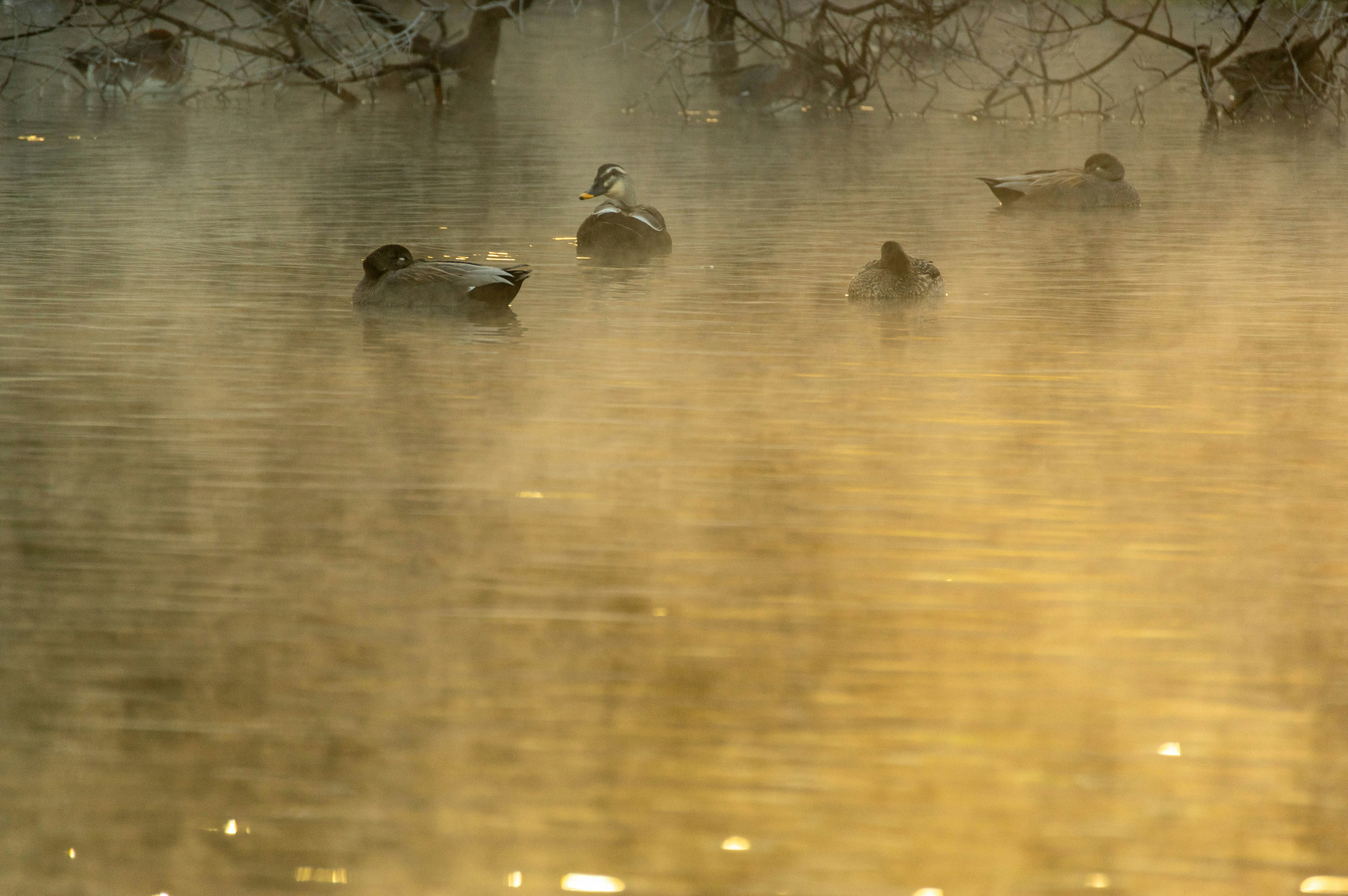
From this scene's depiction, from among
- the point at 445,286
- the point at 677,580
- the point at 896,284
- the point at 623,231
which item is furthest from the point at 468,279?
the point at 677,580

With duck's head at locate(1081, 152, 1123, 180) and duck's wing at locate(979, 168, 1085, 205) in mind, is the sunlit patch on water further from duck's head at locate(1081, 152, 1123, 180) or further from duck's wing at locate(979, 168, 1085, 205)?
duck's head at locate(1081, 152, 1123, 180)

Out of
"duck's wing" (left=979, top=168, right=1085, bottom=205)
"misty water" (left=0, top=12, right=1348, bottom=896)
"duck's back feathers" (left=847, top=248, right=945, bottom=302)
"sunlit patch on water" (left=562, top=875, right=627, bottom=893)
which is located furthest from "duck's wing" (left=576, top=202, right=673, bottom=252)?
"sunlit patch on water" (left=562, top=875, right=627, bottom=893)

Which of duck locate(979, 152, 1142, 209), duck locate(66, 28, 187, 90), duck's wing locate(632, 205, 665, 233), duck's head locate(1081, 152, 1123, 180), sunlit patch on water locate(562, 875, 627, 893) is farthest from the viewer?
duck locate(66, 28, 187, 90)

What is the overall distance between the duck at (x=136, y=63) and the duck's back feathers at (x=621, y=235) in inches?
497

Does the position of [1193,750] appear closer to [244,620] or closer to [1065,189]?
[244,620]

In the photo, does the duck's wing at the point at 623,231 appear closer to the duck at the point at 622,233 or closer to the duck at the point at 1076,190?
the duck at the point at 622,233

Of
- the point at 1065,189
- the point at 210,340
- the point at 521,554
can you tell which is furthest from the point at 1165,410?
the point at 1065,189

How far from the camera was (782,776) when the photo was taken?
3.43 m

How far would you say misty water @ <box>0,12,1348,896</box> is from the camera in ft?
10.6

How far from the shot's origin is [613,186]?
1117 cm

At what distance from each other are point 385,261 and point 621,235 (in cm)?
199

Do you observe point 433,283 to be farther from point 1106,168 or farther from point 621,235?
point 1106,168

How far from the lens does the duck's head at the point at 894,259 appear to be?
8594 millimetres

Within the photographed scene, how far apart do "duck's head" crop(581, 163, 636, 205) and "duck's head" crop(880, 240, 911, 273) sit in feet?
8.86
